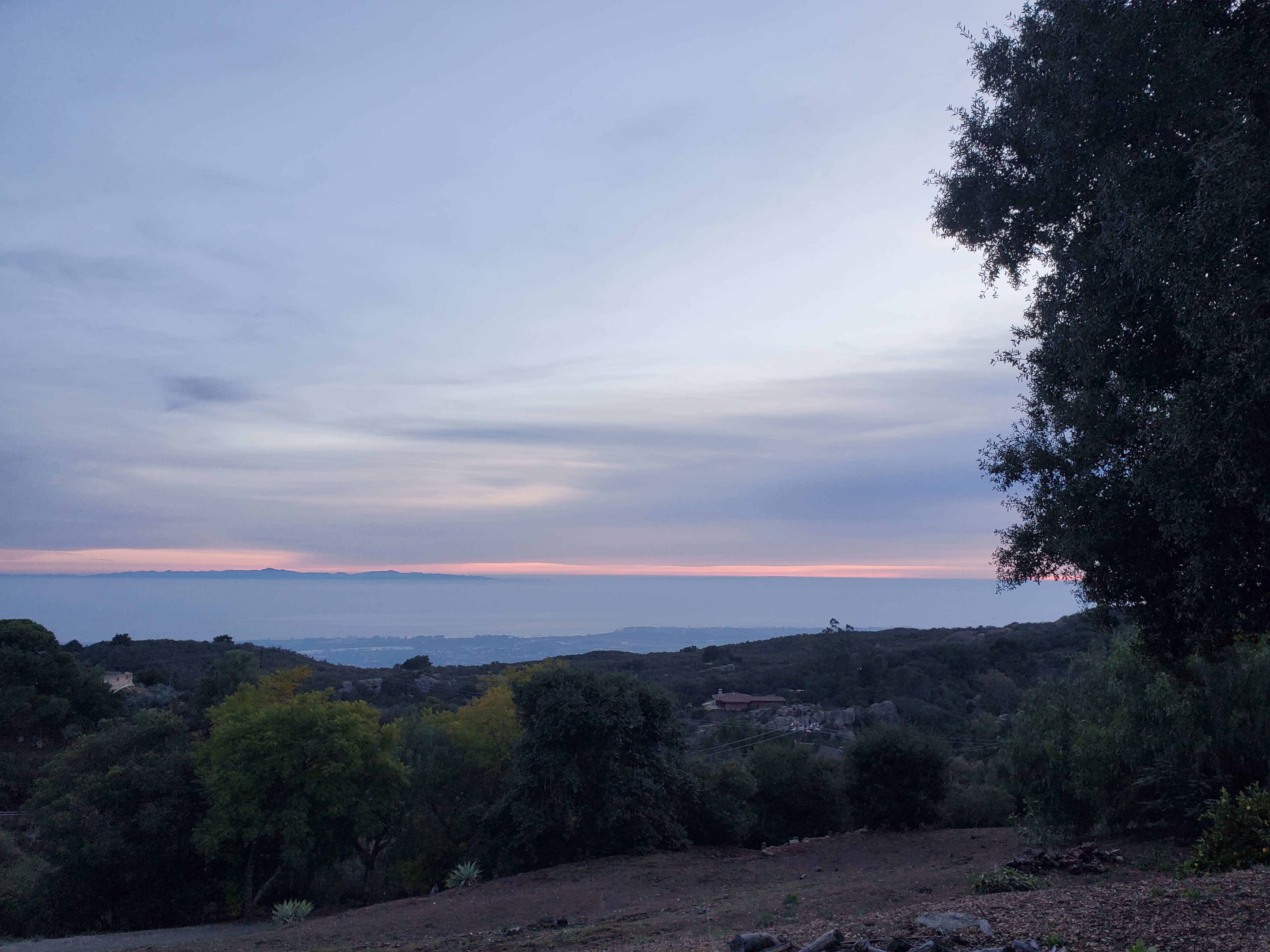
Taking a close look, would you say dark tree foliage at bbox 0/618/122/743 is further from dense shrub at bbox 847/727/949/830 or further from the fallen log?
the fallen log

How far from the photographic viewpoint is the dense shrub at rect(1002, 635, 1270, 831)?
13.5 metres

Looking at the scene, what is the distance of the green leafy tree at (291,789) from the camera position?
830 inches

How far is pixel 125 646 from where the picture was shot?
8231 cm

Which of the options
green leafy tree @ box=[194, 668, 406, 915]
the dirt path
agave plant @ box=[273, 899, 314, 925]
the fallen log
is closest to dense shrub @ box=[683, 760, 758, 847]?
green leafy tree @ box=[194, 668, 406, 915]

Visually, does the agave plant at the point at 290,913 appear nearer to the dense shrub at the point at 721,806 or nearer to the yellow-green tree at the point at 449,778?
the yellow-green tree at the point at 449,778

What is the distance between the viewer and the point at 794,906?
11547mm

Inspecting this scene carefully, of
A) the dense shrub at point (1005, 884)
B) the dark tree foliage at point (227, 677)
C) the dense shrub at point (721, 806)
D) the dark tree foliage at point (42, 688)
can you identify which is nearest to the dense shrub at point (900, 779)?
the dense shrub at point (721, 806)

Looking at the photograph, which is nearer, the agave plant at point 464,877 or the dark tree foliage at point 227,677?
the agave plant at point 464,877

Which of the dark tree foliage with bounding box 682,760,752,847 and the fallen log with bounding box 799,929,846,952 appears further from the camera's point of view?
the dark tree foliage with bounding box 682,760,752,847

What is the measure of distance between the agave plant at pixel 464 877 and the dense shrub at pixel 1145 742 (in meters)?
13.8

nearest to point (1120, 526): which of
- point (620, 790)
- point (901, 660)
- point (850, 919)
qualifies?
point (850, 919)

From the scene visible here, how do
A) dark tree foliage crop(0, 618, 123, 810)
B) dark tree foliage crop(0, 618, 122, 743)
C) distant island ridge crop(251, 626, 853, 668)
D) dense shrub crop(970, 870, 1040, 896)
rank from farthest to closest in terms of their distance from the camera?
distant island ridge crop(251, 626, 853, 668)
dark tree foliage crop(0, 618, 122, 743)
dark tree foliage crop(0, 618, 123, 810)
dense shrub crop(970, 870, 1040, 896)

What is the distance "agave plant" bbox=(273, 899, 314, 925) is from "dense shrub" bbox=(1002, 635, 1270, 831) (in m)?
17.0

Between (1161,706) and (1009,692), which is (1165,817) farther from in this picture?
(1009,692)
